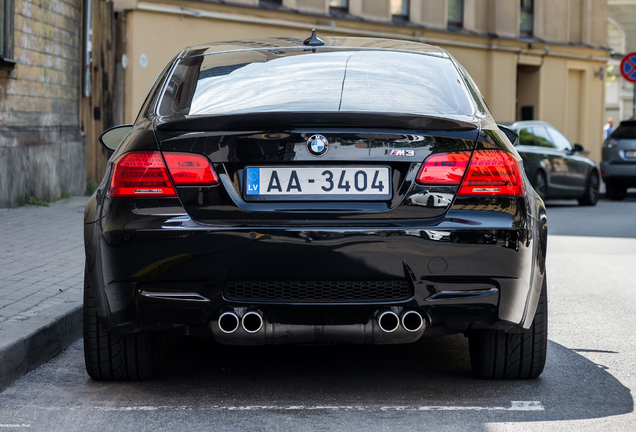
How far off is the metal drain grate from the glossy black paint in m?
0.03

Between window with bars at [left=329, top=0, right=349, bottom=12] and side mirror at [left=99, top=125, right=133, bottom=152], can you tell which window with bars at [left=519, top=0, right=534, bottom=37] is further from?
side mirror at [left=99, top=125, right=133, bottom=152]

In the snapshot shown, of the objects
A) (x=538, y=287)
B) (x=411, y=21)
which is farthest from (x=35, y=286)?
(x=411, y=21)

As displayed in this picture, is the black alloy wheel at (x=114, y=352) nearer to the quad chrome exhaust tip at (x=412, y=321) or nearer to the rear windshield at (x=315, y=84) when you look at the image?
the rear windshield at (x=315, y=84)

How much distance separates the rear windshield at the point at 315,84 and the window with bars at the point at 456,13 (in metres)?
21.6

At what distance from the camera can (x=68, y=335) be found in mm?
5305

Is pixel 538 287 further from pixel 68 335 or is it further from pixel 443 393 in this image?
pixel 68 335

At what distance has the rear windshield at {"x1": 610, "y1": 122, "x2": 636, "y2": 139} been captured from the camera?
20.0m

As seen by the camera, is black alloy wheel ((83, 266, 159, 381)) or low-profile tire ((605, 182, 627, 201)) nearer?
black alloy wheel ((83, 266, 159, 381))

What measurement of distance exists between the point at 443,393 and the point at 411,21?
20.8 m

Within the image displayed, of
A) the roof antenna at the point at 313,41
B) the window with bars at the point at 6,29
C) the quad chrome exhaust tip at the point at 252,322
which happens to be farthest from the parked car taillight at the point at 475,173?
the window with bars at the point at 6,29

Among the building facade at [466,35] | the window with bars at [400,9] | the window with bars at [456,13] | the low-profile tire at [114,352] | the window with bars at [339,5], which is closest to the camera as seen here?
the low-profile tire at [114,352]

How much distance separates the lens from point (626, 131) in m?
20.0

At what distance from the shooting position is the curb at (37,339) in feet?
14.4

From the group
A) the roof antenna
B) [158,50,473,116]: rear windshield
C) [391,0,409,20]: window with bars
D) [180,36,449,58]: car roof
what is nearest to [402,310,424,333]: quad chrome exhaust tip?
[158,50,473,116]: rear windshield
